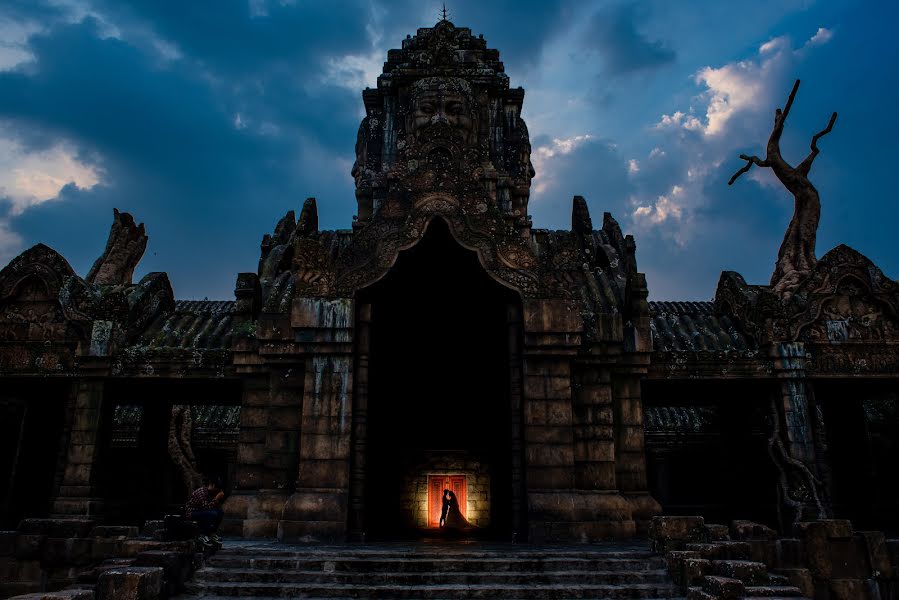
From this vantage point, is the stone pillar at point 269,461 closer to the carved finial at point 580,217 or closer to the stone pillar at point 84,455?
the stone pillar at point 84,455

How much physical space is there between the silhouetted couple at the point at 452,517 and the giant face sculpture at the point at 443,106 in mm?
10803

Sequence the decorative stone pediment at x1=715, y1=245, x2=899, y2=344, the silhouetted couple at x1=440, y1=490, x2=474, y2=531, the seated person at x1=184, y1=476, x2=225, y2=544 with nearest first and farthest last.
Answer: the seated person at x1=184, y1=476, x2=225, y2=544 → the decorative stone pediment at x1=715, y1=245, x2=899, y2=344 → the silhouetted couple at x1=440, y1=490, x2=474, y2=531

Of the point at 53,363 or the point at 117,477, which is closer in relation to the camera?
the point at 53,363

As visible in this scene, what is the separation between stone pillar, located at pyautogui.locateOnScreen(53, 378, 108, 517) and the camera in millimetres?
14656

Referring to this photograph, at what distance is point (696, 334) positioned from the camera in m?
16.7

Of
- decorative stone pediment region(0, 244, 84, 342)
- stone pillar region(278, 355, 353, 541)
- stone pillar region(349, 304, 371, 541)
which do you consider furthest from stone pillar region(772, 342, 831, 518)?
decorative stone pediment region(0, 244, 84, 342)

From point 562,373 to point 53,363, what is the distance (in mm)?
12493

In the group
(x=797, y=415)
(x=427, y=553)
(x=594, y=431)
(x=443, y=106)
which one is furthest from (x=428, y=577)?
(x=443, y=106)

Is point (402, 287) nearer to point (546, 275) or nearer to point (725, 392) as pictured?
point (546, 275)

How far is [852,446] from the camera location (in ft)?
61.2

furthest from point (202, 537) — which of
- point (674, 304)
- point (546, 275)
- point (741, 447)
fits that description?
point (674, 304)

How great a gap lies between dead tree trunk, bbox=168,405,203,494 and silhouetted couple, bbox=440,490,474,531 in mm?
6828

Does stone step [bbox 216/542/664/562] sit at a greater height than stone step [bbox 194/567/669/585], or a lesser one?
greater

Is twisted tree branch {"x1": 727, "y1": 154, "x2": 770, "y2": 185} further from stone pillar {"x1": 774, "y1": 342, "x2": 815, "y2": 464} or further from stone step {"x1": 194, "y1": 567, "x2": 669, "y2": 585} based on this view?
stone step {"x1": 194, "y1": 567, "x2": 669, "y2": 585}
